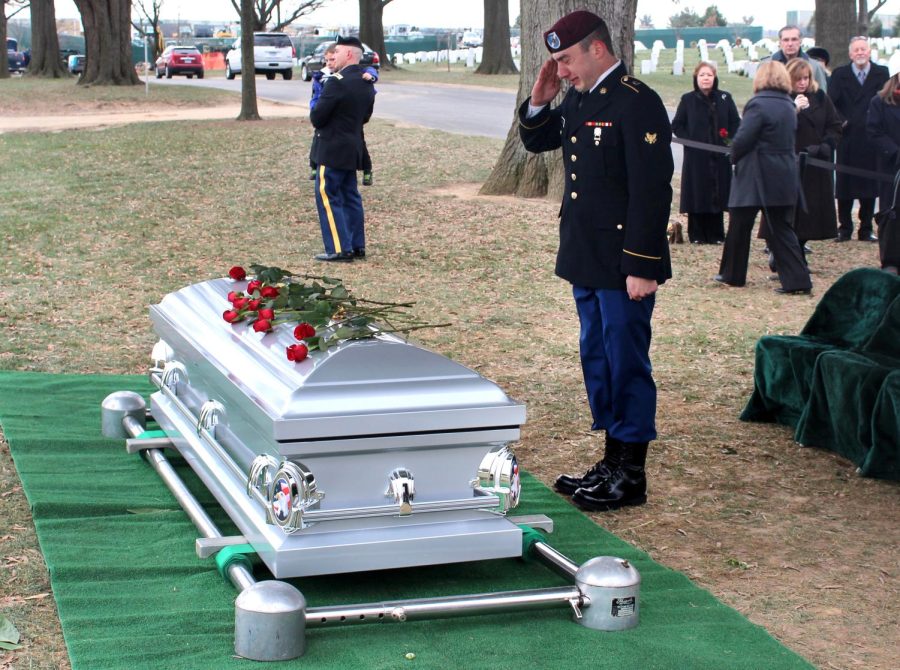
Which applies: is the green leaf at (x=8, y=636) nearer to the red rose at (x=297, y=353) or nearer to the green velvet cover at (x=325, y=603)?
the green velvet cover at (x=325, y=603)

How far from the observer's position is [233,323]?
4559 mm

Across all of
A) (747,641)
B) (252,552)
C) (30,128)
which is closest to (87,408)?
(252,552)

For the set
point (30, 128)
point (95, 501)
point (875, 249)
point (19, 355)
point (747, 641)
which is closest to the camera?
point (747, 641)

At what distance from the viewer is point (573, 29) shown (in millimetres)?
4492

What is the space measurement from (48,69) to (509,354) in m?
38.2

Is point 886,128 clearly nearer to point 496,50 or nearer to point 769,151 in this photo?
point 769,151

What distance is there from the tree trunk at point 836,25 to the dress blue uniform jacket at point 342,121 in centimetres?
1215

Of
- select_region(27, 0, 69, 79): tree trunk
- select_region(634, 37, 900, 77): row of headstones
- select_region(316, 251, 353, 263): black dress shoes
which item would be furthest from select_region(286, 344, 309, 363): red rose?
select_region(27, 0, 69, 79): tree trunk

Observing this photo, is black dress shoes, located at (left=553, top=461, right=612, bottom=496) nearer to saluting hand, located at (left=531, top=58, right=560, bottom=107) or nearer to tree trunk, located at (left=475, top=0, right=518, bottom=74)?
saluting hand, located at (left=531, top=58, right=560, bottom=107)

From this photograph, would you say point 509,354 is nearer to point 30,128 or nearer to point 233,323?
point 233,323

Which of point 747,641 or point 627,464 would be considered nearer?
point 747,641

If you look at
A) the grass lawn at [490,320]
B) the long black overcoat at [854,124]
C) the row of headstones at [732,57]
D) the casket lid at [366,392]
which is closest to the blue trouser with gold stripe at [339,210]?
the grass lawn at [490,320]

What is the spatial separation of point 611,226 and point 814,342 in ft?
5.98

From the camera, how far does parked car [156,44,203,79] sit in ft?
145
